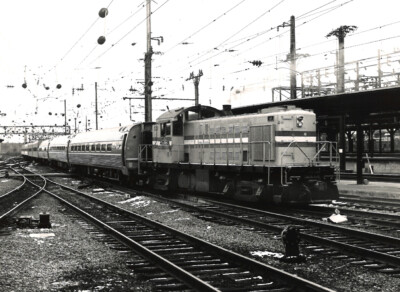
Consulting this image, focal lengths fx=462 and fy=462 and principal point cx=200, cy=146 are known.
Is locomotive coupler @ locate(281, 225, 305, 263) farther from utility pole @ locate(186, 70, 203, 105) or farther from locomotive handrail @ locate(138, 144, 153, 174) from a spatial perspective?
utility pole @ locate(186, 70, 203, 105)

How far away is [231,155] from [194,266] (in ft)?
31.3

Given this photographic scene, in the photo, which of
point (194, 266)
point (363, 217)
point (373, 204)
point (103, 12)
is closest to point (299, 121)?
point (363, 217)

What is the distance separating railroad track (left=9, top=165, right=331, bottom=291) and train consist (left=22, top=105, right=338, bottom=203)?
192 inches

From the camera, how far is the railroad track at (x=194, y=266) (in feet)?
20.4

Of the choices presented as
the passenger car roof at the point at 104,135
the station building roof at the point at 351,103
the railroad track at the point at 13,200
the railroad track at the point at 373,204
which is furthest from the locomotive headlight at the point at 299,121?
the passenger car roof at the point at 104,135

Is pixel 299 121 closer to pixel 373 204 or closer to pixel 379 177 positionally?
A: pixel 373 204

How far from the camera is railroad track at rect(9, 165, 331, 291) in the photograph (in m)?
6.21

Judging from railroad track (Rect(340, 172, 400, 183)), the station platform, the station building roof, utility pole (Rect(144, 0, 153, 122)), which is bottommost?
the station platform

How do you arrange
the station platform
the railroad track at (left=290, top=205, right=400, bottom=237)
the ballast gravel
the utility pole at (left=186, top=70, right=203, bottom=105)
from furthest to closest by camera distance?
the utility pole at (left=186, top=70, right=203, bottom=105), the station platform, the railroad track at (left=290, top=205, right=400, bottom=237), the ballast gravel

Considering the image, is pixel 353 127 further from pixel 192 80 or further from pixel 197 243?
pixel 197 243

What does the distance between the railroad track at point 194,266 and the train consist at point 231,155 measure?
4876 millimetres

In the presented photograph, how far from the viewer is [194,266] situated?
7.34 metres

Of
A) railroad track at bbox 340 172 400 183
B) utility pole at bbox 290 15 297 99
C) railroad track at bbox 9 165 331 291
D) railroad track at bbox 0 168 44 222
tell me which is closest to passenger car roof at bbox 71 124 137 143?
railroad track at bbox 0 168 44 222

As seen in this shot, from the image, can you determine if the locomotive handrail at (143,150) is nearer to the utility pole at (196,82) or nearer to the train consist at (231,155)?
the train consist at (231,155)
